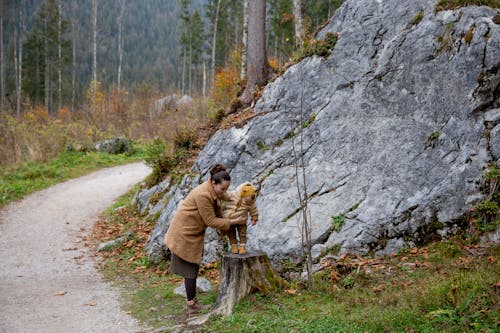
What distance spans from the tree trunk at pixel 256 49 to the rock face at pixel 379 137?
6.42 ft

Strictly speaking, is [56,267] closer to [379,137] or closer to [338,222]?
[338,222]

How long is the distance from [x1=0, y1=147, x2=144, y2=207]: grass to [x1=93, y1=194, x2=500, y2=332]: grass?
856 cm

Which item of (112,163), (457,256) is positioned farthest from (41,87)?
(457,256)

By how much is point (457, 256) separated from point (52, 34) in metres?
50.9

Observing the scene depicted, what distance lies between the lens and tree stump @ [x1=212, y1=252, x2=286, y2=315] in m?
5.43

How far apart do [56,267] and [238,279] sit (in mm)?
4977

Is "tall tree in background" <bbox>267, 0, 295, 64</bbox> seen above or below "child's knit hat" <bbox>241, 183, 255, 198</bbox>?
above

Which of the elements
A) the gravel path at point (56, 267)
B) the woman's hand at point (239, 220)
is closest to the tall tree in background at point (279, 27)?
the gravel path at point (56, 267)

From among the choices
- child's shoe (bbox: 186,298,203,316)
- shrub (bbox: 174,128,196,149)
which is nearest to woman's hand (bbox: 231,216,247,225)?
child's shoe (bbox: 186,298,203,316)

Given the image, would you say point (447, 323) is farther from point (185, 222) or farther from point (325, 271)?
point (185, 222)

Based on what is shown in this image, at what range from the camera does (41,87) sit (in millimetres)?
52438

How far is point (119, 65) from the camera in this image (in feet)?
141

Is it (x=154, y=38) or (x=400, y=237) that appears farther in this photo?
(x=154, y=38)

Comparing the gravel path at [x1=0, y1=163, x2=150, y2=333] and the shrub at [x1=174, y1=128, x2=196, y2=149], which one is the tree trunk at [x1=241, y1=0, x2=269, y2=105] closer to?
the shrub at [x1=174, y1=128, x2=196, y2=149]
